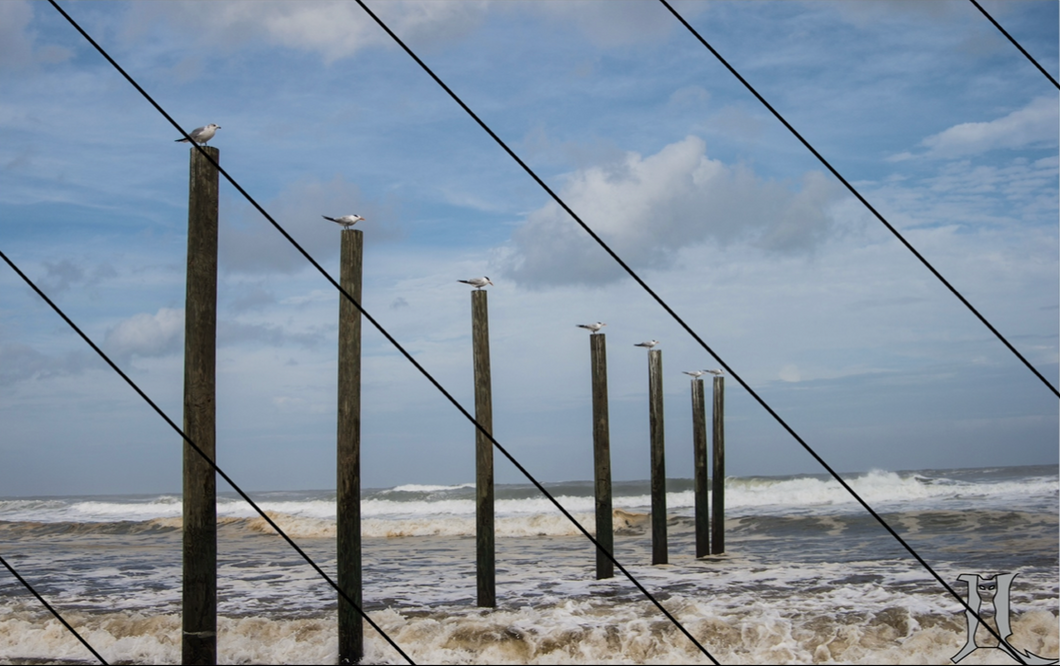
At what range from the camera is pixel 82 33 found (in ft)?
18.4

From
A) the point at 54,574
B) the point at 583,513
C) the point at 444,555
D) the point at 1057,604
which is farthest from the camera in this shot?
the point at 583,513

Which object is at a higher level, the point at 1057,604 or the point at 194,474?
the point at 194,474

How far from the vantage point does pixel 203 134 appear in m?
6.57

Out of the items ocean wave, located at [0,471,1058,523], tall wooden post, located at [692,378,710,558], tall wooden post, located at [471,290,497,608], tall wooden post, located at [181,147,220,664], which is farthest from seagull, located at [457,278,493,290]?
ocean wave, located at [0,471,1058,523]

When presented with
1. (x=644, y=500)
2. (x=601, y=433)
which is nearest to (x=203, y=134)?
(x=601, y=433)

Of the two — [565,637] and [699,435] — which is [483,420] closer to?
[565,637]

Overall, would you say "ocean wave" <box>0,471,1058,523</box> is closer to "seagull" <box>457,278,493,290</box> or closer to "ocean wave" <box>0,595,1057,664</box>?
"ocean wave" <box>0,595,1057,664</box>

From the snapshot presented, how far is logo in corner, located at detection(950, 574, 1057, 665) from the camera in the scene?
962 cm

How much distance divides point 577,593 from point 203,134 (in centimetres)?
882

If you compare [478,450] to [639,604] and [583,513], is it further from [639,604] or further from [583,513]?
[583,513]

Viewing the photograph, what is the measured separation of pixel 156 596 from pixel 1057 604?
13.1 m

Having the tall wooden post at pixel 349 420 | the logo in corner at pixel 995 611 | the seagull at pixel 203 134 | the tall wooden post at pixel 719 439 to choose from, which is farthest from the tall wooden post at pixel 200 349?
the tall wooden post at pixel 719 439

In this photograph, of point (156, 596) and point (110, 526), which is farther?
point (110, 526)

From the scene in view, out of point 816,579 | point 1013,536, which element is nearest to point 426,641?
point 816,579
